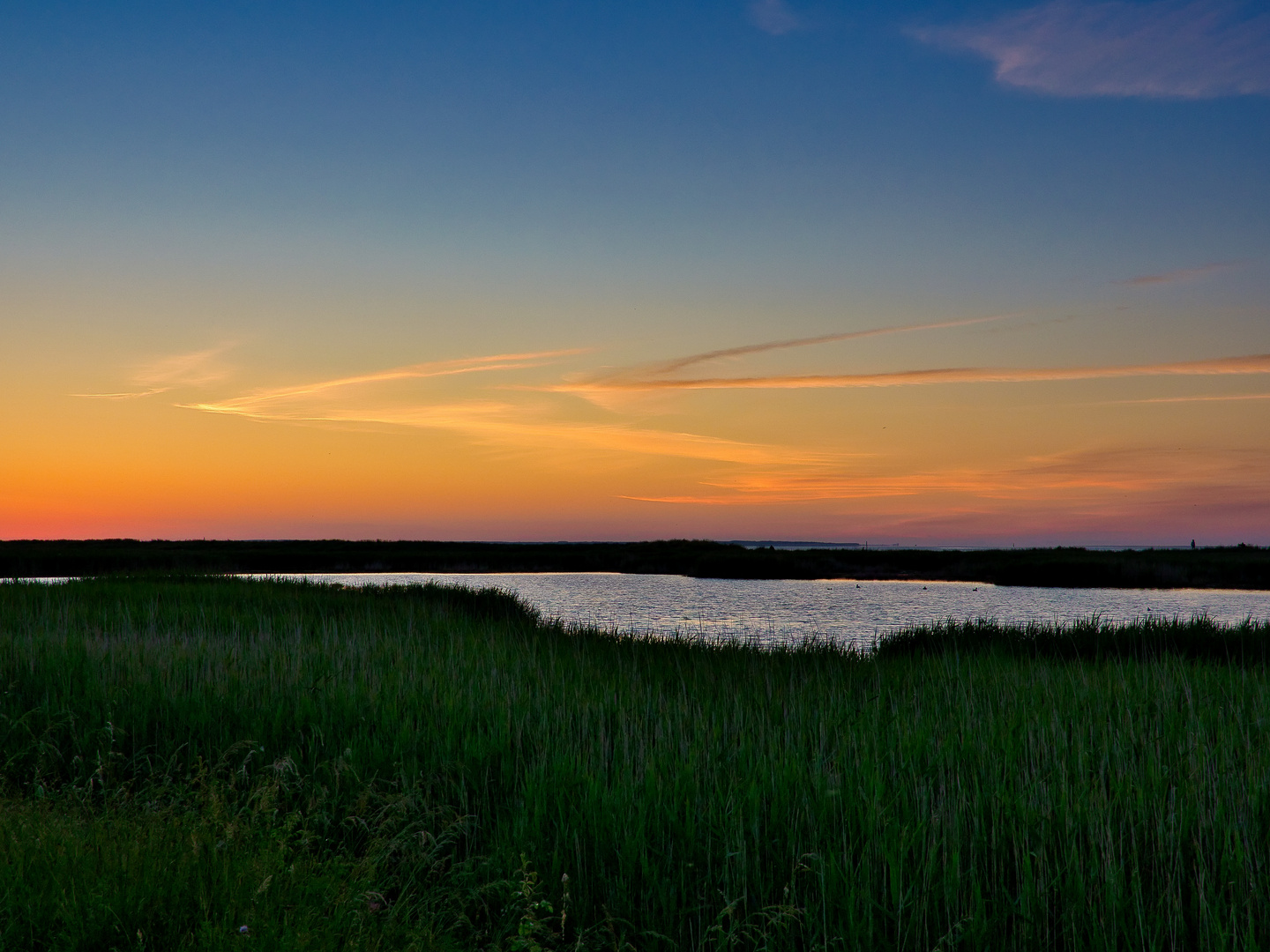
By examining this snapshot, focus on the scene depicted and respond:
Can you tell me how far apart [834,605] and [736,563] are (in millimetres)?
29317

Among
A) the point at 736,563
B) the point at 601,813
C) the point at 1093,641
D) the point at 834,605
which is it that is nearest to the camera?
the point at 601,813

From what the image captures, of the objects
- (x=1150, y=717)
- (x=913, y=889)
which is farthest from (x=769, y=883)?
(x=1150, y=717)

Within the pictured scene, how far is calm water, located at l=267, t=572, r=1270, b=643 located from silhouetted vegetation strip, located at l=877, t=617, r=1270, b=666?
320 centimetres

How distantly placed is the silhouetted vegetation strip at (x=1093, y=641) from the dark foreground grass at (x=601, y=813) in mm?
5791

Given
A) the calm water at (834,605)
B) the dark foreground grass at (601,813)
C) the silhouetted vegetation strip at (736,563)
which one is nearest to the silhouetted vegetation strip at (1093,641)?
the calm water at (834,605)

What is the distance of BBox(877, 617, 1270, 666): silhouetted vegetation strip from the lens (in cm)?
1521

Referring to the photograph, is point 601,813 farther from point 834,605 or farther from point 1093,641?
point 834,605

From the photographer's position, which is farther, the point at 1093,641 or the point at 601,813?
the point at 1093,641

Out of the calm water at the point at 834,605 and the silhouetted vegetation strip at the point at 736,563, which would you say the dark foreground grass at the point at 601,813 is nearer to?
the calm water at the point at 834,605

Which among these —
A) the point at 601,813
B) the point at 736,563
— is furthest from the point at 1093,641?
the point at 736,563

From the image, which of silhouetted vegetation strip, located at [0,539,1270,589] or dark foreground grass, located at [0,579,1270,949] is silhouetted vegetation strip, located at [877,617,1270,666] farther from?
silhouetted vegetation strip, located at [0,539,1270,589]

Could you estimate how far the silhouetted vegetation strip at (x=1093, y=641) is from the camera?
1521cm

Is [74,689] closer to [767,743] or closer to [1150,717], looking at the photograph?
[767,743]

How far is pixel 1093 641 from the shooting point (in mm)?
15961
